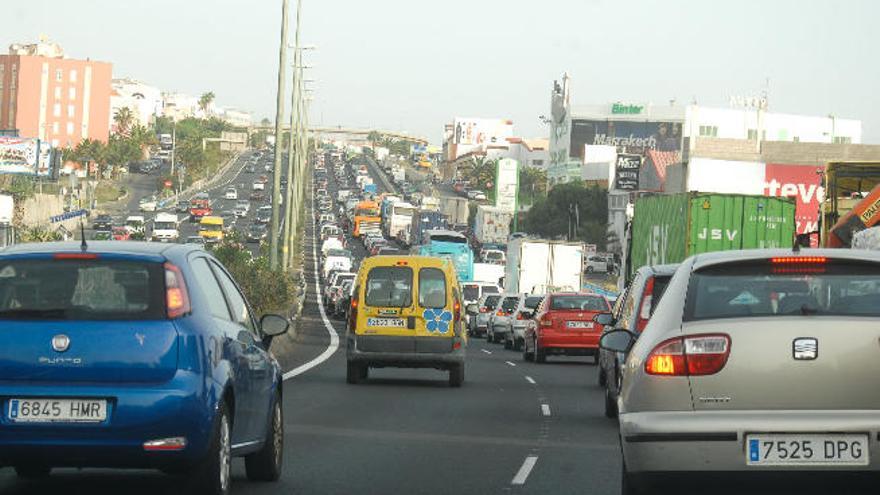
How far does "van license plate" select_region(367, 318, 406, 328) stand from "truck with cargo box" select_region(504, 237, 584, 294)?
33139 millimetres

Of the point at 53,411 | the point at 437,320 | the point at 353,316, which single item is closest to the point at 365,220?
the point at 353,316

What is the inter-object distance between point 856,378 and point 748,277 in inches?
33.9

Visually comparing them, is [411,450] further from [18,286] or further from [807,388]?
[807,388]

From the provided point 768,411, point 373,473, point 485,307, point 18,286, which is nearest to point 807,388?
point 768,411

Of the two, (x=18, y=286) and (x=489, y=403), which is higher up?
(x=18, y=286)

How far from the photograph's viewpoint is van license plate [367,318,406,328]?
87.6 feet

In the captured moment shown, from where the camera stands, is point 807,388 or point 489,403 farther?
point 489,403

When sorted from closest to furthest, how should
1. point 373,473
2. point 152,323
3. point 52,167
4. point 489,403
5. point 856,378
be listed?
point 856,378 < point 152,323 < point 373,473 < point 489,403 < point 52,167

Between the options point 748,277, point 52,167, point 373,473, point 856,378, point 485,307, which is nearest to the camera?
point 856,378

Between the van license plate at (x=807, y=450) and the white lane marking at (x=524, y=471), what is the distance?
4675 mm

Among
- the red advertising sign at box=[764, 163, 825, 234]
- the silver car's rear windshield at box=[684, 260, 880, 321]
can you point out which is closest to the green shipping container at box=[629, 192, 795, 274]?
the silver car's rear windshield at box=[684, 260, 880, 321]

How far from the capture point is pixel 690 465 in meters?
9.05

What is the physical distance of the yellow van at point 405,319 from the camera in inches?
1047

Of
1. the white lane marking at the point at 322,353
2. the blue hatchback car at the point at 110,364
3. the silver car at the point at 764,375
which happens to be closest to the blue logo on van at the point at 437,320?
the white lane marking at the point at 322,353
